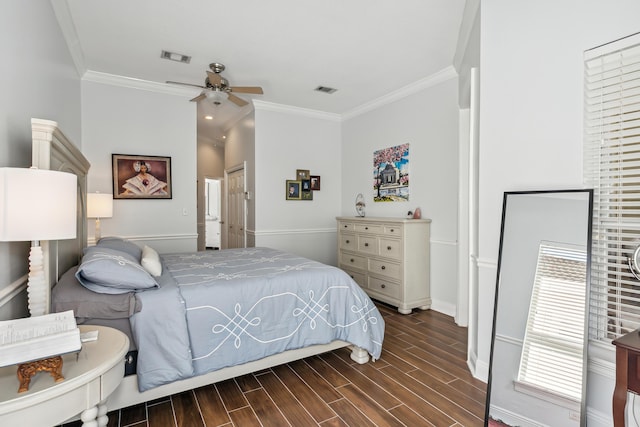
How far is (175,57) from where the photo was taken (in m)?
3.56

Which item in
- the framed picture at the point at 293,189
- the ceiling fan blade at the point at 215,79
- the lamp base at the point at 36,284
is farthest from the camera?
the framed picture at the point at 293,189

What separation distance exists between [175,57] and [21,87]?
1.97 metres

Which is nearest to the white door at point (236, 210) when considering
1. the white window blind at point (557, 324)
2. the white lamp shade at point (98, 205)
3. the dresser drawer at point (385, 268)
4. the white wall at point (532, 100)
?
the white lamp shade at point (98, 205)

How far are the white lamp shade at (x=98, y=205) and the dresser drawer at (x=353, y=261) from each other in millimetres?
3035

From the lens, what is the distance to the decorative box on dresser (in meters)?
3.90

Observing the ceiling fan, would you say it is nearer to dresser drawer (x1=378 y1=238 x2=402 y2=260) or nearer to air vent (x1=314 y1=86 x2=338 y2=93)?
air vent (x1=314 y1=86 x2=338 y2=93)

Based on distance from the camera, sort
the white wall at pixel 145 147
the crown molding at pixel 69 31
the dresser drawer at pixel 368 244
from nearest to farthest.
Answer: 1. the crown molding at pixel 69 31
2. the white wall at pixel 145 147
3. the dresser drawer at pixel 368 244

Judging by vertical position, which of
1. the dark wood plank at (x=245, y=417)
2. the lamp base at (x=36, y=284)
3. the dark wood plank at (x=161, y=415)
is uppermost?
the lamp base at (x=36, y=284)

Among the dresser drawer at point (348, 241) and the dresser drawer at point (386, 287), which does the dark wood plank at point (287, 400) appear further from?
the dresser drawer at point (348, 241)

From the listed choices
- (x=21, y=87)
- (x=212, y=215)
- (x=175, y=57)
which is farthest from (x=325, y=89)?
(x=212, y=215)

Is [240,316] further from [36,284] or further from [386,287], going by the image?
[386,287]

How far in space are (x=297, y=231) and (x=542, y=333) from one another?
3958 millimetres

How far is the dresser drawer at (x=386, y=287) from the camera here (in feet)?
13.0

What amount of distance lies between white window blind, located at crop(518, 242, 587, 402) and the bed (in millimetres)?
1131
